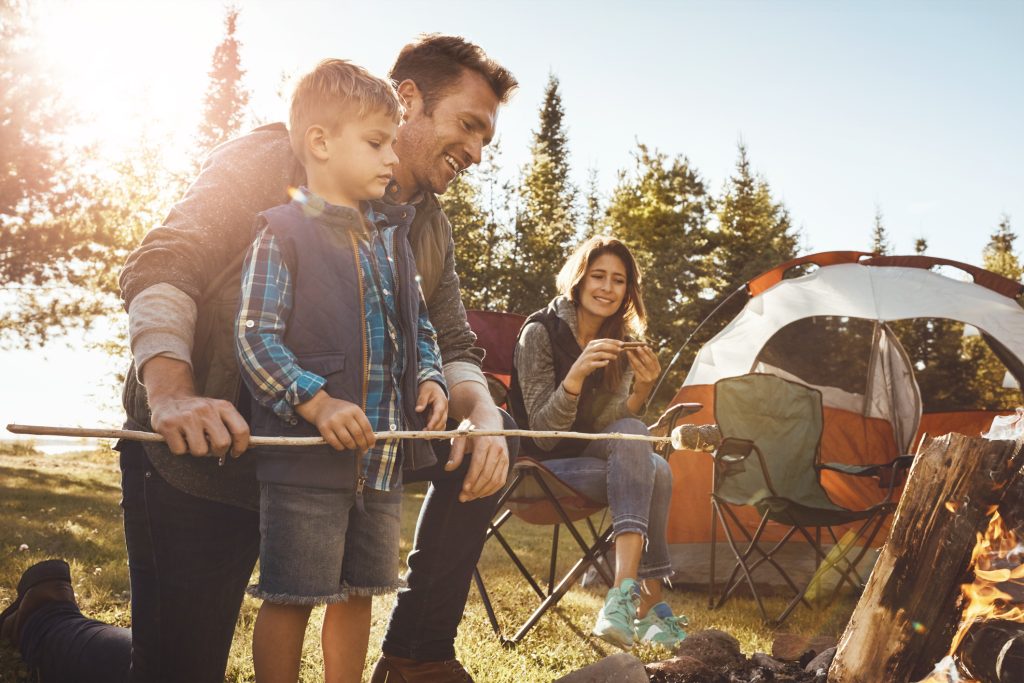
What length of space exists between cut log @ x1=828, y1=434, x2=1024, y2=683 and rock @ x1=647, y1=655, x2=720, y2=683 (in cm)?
39

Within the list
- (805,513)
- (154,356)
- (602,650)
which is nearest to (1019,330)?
(805,513)

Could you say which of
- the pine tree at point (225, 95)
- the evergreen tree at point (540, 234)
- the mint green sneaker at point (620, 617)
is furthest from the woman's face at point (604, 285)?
the pine tree at point (225, 95)

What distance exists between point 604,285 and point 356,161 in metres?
2.05

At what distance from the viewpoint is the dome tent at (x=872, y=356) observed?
4.70 m

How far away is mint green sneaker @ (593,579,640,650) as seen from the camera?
2.50 m

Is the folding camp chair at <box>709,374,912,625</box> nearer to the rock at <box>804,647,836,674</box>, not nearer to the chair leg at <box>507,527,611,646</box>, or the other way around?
the chair leg at <box>507,527,611,646</box>

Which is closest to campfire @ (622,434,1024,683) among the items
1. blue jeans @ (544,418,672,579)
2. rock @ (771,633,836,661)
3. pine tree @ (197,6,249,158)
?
rock @ (771,633,836,661)

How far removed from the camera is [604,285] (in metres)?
3.47

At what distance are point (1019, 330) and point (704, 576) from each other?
2439 mm

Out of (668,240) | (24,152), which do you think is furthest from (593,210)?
(24,152)

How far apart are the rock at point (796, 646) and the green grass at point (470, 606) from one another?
1.37 feet

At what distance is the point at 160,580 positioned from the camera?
146 cm

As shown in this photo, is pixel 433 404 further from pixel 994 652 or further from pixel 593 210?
pixel 593 210

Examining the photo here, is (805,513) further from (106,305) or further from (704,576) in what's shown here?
(106,305)
